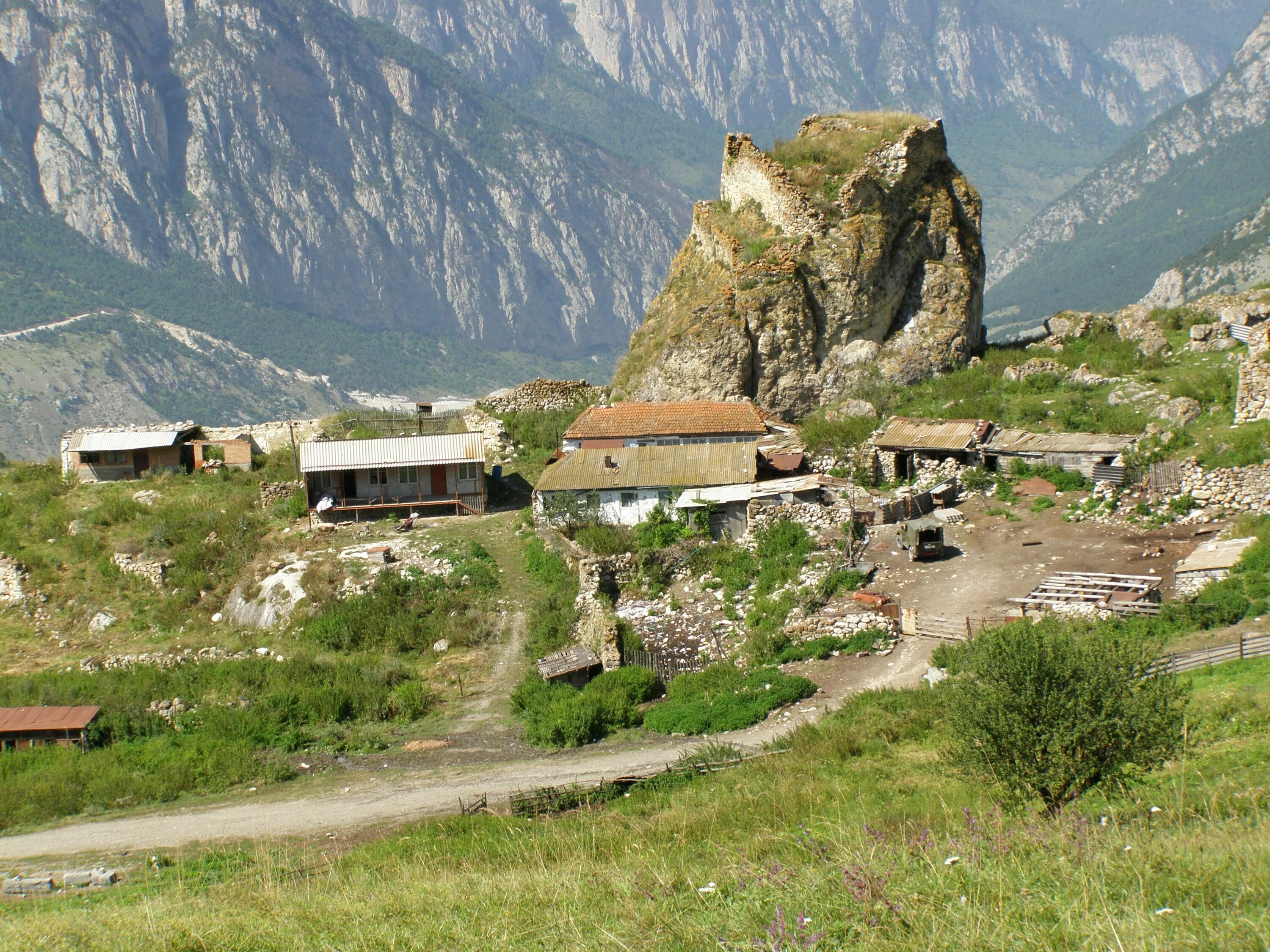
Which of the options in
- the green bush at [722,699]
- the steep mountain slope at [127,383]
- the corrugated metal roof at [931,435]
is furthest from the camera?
the steep mountain slope at [127,383]

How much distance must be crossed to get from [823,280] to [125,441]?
29645 mm

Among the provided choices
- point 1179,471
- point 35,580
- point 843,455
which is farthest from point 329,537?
point 1179,471

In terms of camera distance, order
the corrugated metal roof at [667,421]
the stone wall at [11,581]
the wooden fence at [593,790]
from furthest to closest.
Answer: the corrugated metal roof at [667,421] → the stone wall at [11,581] → the wooden fence at [593,790]

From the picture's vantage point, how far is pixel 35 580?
33.5m

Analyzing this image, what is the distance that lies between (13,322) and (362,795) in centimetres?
14205

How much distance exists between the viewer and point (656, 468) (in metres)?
34.1

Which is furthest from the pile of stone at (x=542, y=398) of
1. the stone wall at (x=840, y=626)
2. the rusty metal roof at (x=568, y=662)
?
the stone wall at (x=840, y=626)

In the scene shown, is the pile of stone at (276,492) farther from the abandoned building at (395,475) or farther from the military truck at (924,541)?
the military truck at (924,541)

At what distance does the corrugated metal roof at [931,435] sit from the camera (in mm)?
34688

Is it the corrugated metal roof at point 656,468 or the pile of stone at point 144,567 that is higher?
the corrugated metal roof at point 656,468

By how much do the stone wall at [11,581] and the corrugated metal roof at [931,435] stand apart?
29102 mm

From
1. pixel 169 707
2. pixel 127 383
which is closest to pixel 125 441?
pixel 169 707

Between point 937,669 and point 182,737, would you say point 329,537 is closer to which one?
point 182,737

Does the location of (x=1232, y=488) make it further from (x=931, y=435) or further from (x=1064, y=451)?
(x=931, y=435)
